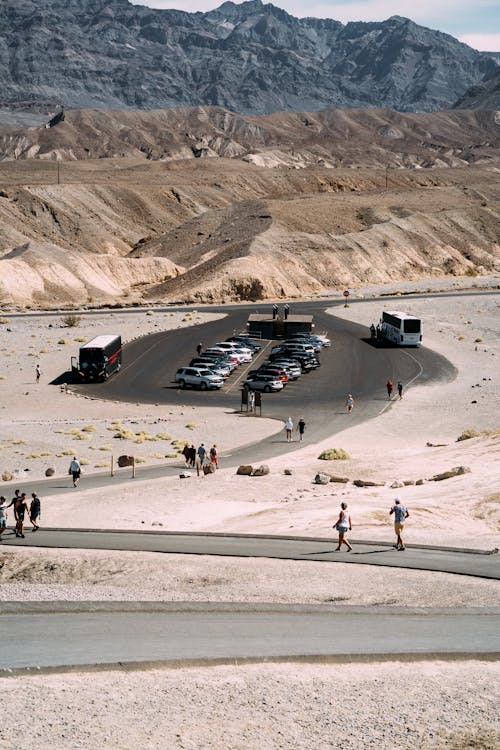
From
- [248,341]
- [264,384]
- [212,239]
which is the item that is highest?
Answer: [212,239]

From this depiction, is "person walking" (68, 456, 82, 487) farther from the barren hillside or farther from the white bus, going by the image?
the barren hillside

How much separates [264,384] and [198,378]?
4.16 m

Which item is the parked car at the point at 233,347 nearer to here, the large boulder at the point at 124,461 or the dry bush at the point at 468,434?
the dry bush at the point at 468,434

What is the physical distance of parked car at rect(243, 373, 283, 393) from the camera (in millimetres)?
61000

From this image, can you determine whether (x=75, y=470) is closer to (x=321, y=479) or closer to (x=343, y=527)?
(x=321, y=479)

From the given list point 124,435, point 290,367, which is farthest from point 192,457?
point 290,367

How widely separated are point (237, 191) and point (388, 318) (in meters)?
122

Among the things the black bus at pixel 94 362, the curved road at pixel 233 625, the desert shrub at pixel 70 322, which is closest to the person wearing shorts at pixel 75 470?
the curved road at pixel 233 625

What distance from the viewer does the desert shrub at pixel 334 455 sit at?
137ft

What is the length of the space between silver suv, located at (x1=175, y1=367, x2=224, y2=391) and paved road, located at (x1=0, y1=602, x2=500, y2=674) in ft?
130

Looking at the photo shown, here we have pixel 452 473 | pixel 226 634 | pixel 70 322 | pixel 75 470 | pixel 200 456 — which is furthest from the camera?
pixel 70 322

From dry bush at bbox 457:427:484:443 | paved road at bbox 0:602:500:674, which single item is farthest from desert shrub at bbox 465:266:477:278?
paved road at bbox 0:602:500:674

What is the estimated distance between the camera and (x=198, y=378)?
62156mm

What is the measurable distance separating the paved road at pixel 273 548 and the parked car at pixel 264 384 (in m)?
32.5
